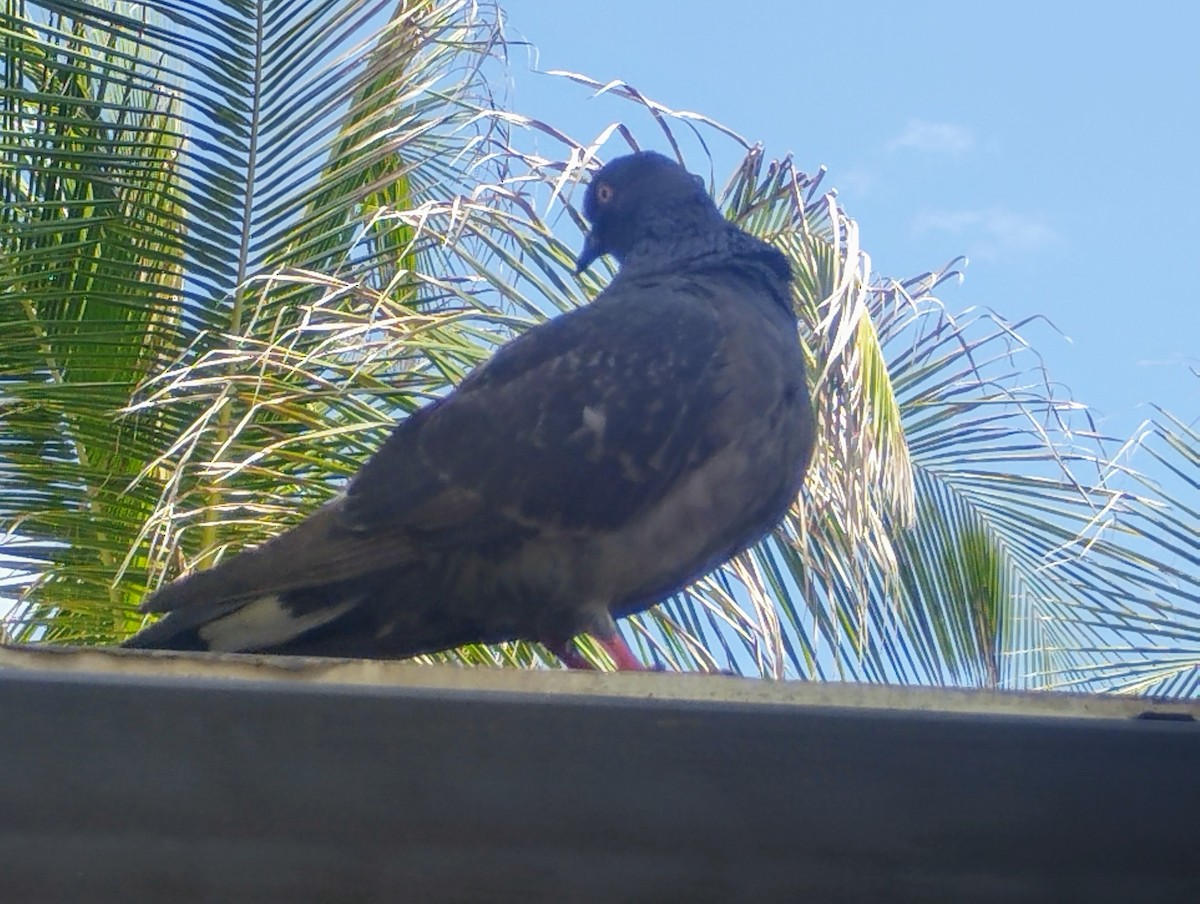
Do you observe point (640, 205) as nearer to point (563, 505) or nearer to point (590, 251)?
point (590, 251)

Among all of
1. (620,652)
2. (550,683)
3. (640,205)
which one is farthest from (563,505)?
(550,683)

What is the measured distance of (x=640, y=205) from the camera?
13.9ft

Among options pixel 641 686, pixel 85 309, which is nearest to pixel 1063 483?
pixel 85 309

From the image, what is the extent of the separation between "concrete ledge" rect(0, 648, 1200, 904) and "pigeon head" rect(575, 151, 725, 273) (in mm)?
3021

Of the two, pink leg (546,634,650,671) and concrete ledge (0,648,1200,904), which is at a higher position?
concrete ledge (0,648,1200,904)

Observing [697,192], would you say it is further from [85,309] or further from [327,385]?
[85,309]

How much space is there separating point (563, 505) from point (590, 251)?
1597 mm

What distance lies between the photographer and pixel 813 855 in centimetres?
113

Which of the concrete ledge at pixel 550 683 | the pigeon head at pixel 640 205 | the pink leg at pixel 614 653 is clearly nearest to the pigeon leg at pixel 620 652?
the pink leg at pixel 614 653

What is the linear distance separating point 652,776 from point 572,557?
1.99 meters

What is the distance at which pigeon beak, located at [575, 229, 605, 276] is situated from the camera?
447 centimetres

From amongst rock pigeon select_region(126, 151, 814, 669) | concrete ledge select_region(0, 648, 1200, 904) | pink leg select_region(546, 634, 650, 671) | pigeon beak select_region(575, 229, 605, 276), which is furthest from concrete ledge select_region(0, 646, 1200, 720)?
pigeon beak select_region(575, 229, 605, 276)

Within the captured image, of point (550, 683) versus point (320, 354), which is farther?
point (320, 354)

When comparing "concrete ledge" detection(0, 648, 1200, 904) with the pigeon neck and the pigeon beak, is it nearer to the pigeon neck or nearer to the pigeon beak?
the pigeon neck
